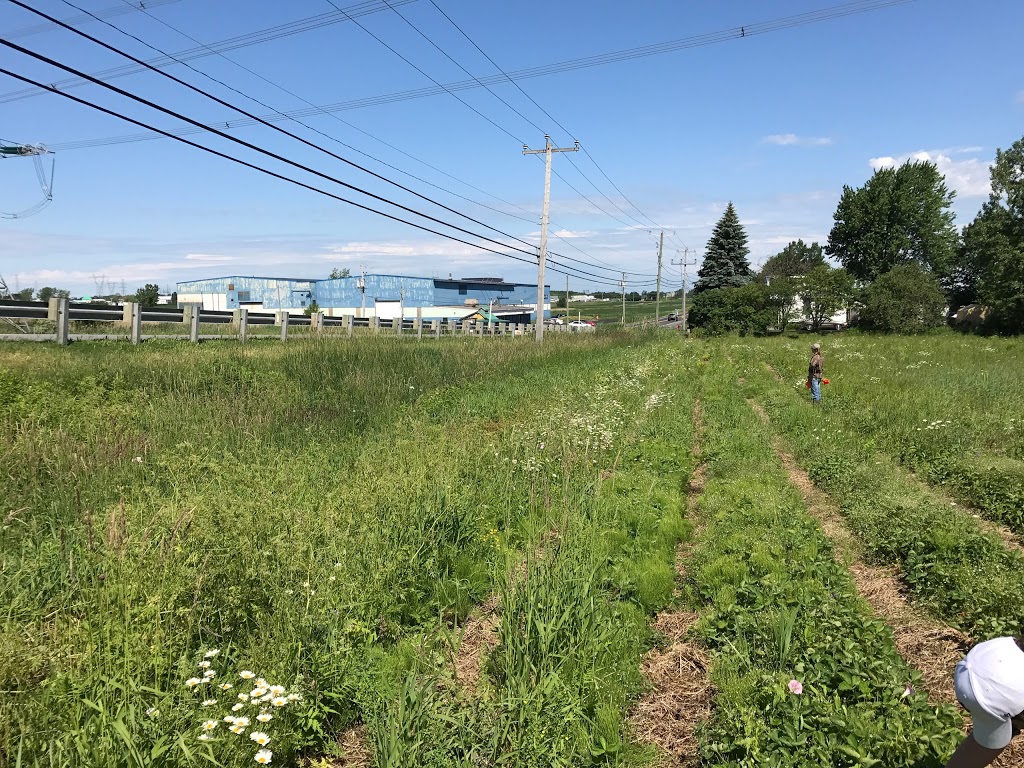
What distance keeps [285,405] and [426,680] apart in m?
7.34

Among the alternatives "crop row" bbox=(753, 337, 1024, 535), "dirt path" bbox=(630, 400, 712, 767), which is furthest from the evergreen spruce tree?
"dirt path" bbox=(630, 400, 712, 767)

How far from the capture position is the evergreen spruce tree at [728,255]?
66.8 metres

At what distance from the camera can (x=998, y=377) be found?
1692cm

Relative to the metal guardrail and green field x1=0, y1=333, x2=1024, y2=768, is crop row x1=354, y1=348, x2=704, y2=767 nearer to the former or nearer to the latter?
green field x1=0, y1=333, x2=1024, y2=768

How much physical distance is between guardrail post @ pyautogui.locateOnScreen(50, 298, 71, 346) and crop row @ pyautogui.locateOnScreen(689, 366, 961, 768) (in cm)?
1289

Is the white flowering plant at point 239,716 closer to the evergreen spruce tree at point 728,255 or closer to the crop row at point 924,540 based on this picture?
the crop row at point 924,540

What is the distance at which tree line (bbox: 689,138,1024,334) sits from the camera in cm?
4772

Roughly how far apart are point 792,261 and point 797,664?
129 m

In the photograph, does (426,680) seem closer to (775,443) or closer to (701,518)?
(701,518)

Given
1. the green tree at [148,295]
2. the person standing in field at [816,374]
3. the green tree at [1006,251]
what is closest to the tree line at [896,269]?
the green tree at [1006,251]

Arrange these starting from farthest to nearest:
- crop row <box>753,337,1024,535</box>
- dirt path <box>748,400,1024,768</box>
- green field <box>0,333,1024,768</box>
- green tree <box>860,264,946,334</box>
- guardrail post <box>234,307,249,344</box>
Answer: green tree <box>860,264,946,334</box>, guardrail post <box>234,307,249,344</box>, crop row <box>753,337,1024,535</box>, dirt path <box>748,400,1024,768</box>, green field <box>0,333,1024,768</box>

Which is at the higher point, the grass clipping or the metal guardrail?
the metal guardrail

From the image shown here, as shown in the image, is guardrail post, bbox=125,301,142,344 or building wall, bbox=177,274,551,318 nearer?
guardrail post, bbox=125,301,142,344

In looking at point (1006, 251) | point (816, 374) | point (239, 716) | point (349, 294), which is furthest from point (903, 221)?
point (239, 716)
